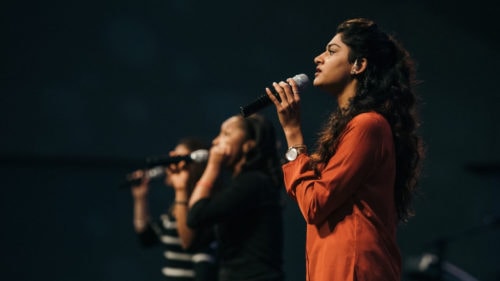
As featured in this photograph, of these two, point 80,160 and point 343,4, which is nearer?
point 80,160

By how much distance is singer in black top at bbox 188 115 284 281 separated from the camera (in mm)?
2416

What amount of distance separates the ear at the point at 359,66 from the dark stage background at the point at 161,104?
Answer: 2.69m

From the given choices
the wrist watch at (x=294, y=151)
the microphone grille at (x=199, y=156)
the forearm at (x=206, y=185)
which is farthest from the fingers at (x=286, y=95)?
the microphone grille at (x=199, y=156)

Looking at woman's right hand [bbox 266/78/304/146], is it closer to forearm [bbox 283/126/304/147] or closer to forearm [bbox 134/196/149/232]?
forearm [bbox 283/126/304/147]

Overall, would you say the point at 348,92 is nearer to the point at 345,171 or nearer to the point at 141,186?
the point at 345,171

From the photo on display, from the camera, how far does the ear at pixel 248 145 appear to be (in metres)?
2.69

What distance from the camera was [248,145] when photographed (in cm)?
270

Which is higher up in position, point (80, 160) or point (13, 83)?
point (13, 83)

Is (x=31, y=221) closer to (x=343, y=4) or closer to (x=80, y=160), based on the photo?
(x=80, y=160)

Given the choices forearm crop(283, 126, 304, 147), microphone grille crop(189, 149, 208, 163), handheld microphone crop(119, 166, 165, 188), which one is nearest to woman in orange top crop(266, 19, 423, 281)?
forearm crop(283, 126, 304, 147)

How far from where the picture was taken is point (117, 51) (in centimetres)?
448

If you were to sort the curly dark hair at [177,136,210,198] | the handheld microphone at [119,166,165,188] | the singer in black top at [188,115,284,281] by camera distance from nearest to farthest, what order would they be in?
the singer in black top at [188,115,284,281]
the curly dark hair at [177,136,210,198]
the handheld microphone at [119,166,165,188]

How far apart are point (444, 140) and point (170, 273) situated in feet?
8.50

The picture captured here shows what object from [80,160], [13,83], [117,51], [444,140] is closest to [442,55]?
[444,140]
